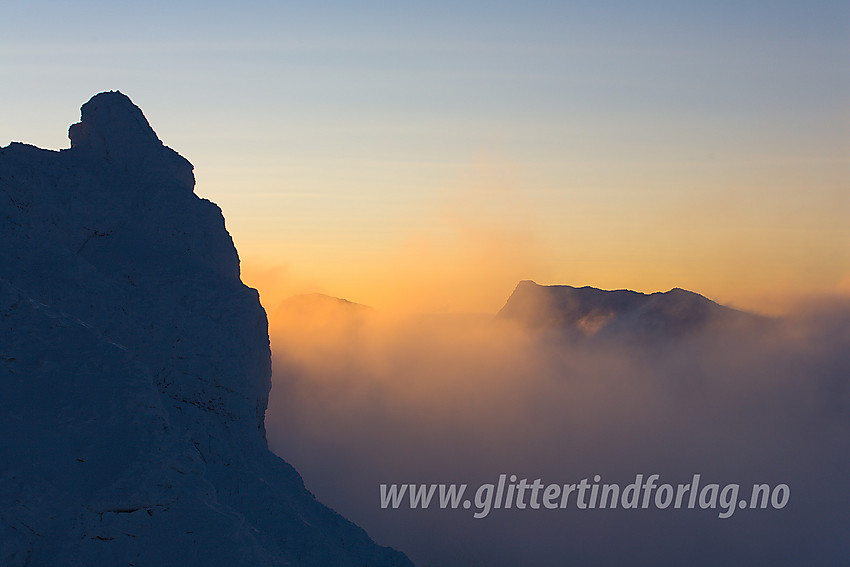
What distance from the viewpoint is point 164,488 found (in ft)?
52.9

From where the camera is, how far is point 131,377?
17078 mm

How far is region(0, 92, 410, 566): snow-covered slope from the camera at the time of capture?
1545 cm

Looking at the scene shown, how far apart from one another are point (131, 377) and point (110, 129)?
13.8 metres

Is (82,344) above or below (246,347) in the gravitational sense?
below

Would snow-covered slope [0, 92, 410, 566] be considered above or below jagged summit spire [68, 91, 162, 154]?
below

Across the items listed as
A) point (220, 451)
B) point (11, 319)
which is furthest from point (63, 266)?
point (220, 451)

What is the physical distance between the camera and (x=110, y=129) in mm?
27531

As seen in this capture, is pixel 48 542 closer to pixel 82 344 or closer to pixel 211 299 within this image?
pixel 82 344

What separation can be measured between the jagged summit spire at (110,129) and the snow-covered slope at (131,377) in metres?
0.06

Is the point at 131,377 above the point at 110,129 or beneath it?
beneath

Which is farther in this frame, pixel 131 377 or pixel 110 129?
pixel 110 129

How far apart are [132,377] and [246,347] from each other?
765cm

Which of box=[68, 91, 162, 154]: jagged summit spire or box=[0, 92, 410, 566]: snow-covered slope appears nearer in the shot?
→ box=[0, 92, 410, 566]: snow-covered slope

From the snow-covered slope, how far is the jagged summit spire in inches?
2.4
